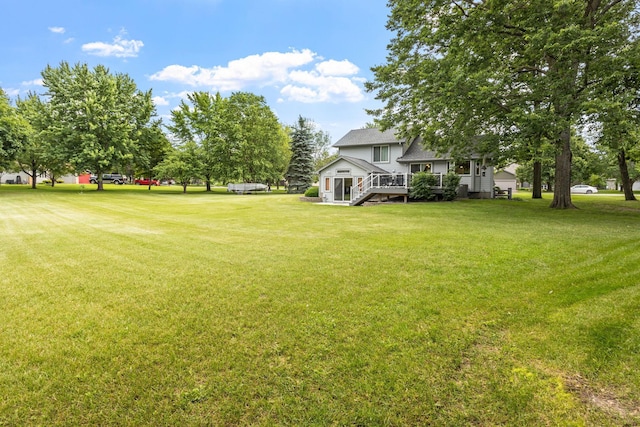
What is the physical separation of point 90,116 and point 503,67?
3341 centimetres

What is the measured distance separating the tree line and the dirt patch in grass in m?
35.0

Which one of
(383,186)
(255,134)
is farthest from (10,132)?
(383,186)

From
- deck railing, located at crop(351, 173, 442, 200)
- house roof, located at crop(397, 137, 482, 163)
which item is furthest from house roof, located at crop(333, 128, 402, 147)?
deck railing, located at crop(351, 173, 442, 200)

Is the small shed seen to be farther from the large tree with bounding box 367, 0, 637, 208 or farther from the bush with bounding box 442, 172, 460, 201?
the large tree with bounding box 367, 0, 637, 208

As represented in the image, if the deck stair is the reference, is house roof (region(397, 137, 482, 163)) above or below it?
above

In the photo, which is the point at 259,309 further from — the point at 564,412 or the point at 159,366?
the point at 564,412

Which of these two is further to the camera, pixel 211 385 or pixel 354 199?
pixel 354 199

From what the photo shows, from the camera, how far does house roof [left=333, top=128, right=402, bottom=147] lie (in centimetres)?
2648

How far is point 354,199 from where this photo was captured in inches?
839

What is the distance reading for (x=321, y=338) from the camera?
3367 millimetres

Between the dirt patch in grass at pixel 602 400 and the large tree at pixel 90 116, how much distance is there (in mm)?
34990

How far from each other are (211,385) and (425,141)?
16342 mm

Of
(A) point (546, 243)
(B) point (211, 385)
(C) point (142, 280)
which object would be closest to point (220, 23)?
(C) point (142, 280)

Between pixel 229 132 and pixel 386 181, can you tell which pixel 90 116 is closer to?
pixel 229 132
